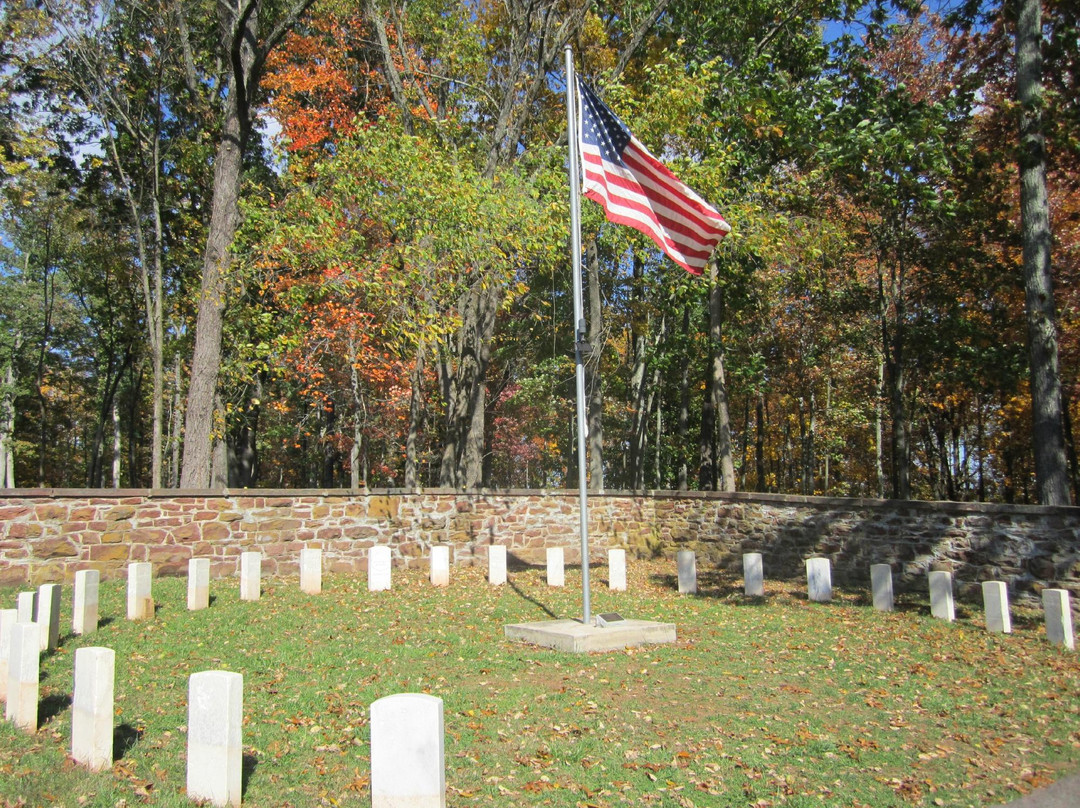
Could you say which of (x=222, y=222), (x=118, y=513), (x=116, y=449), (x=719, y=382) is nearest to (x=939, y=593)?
(x=719, y=382)

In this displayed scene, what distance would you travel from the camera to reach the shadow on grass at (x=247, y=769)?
4688 millimetres

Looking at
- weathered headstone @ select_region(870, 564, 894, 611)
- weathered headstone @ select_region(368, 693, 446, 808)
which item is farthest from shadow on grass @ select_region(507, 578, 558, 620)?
weathered headstone @ select_region(368, 693, 446, 808)

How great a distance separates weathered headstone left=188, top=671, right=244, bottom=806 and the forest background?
35.7 ft

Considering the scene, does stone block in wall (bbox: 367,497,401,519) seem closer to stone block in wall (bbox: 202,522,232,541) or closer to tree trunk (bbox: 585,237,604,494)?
stone block in wall (bbox: 202,522,232,541)

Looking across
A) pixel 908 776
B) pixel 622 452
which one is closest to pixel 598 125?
pixel 908 776

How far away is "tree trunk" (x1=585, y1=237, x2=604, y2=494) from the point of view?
19828 mm

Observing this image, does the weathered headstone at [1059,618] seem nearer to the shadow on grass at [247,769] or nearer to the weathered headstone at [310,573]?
the shadow on grass at [247,769]

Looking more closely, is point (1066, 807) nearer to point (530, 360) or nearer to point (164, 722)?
point (164, 722)

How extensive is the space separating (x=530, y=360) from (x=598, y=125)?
19.4 metres

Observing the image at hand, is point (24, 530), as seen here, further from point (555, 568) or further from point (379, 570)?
point (555, 568)

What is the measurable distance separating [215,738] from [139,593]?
6141 millimetres

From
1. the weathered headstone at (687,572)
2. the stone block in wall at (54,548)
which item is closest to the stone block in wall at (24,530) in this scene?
the stone block in wall at (54,548)

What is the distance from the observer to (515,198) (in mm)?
15914

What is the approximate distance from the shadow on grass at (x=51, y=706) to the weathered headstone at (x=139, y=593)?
3369 mm
